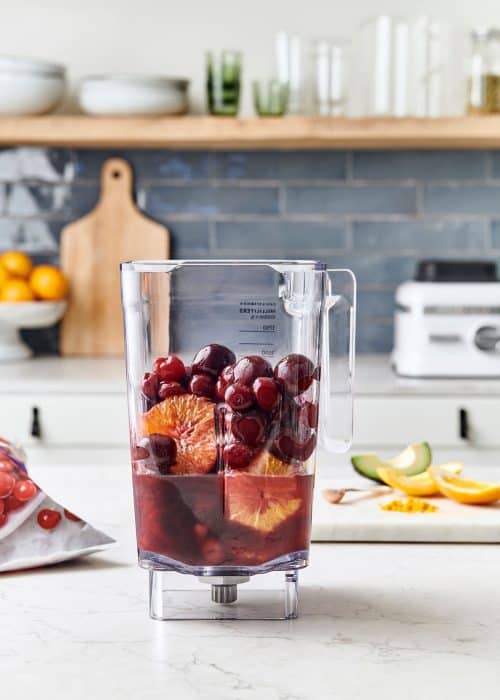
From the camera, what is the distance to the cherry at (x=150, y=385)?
0.87m

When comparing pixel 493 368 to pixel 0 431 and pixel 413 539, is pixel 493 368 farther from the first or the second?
pixel 413 539

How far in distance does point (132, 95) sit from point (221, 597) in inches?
83.4

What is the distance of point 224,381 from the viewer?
85 cm

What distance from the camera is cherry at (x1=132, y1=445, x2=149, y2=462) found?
87cm

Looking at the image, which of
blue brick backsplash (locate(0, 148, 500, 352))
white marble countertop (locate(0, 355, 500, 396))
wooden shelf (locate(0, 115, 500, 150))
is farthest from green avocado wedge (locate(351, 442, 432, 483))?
blue brick backsplash (locate(0, 148, 500, 352))

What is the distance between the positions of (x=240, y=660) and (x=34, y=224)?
2.54m

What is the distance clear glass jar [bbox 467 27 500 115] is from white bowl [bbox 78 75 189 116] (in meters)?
0.76

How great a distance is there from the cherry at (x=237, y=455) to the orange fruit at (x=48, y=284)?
219cm

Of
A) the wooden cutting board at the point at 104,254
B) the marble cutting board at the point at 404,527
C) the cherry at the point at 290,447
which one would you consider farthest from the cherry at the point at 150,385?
the wooden cutting board at the point at 104,254

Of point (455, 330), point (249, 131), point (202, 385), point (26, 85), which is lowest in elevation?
point (455, 330)

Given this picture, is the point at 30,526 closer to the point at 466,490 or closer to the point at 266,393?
the point at 266,393

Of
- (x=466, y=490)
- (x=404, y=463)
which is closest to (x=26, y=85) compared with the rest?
(x=404, y=463)

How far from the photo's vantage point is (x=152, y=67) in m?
3.11

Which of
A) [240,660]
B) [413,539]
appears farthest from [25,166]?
[240,660]
